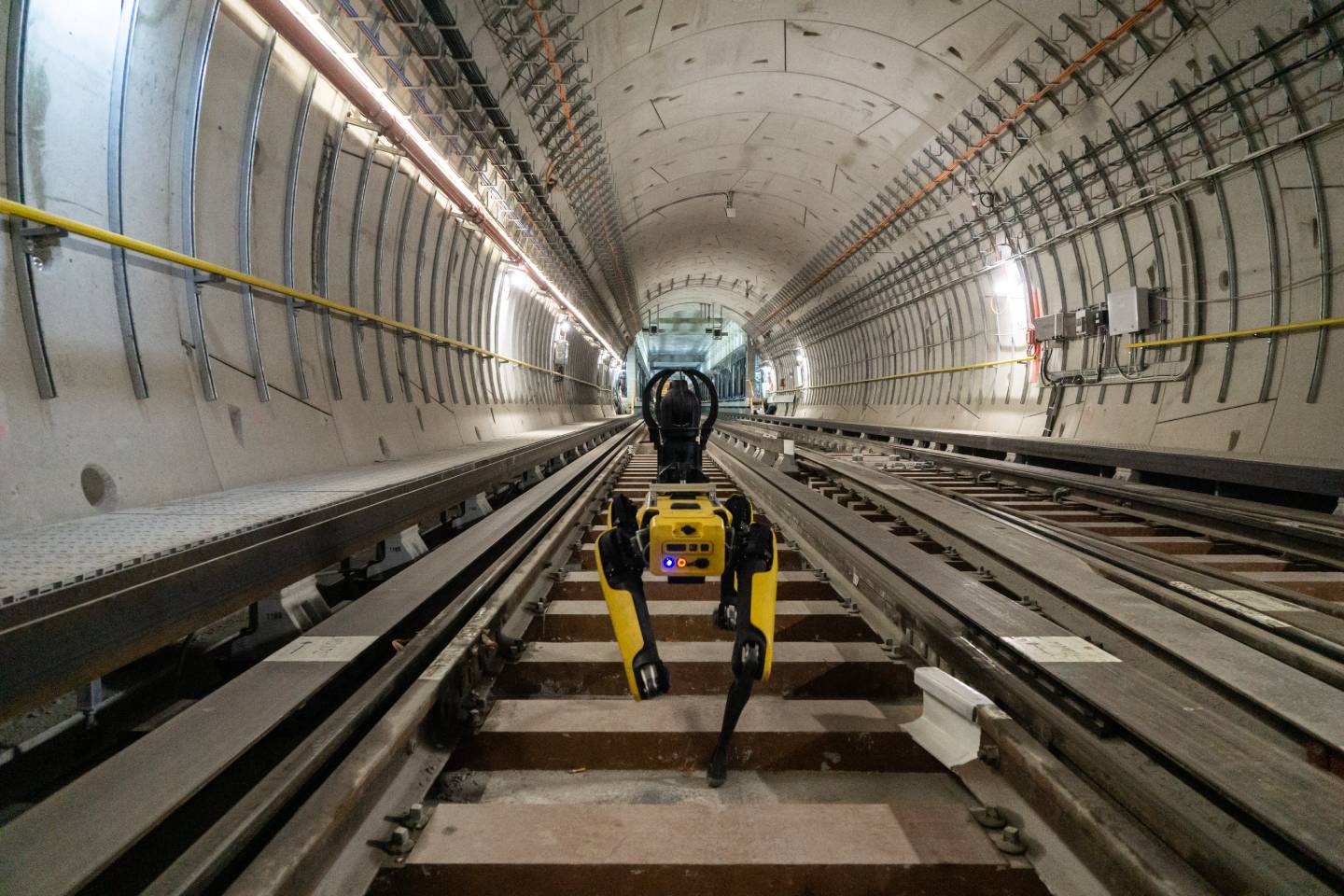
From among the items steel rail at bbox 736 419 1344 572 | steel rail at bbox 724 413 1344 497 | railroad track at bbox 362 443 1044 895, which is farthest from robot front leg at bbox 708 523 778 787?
steel rail at bbox 724 413 1344 497

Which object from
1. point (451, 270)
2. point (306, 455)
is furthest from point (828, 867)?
point (451, 270)

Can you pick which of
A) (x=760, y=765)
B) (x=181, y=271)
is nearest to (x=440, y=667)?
(x=760, y=765)

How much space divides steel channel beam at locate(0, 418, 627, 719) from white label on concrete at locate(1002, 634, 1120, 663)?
341cm

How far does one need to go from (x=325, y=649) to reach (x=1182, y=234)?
1153 cm

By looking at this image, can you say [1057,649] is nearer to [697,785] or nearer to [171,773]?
[697,785]

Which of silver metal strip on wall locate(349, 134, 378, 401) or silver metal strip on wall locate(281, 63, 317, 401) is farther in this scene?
silver metal strip on wall locate(349, 134, 378, 401)

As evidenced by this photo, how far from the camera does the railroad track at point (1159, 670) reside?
1616mm

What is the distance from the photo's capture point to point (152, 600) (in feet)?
8.30

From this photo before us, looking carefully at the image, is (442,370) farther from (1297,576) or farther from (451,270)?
(1297,576)

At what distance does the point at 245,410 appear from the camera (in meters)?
5.33

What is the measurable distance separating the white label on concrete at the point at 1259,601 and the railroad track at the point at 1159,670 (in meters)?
0.02

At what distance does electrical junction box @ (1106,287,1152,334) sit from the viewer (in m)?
9.81

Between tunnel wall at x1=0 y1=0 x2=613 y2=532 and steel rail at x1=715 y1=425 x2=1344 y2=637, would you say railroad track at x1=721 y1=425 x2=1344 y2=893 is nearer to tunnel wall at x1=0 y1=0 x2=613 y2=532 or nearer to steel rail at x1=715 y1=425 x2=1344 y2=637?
steel rail at x1=715 y1=425 x2=1344 y2=637

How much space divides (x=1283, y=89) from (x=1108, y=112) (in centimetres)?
221
